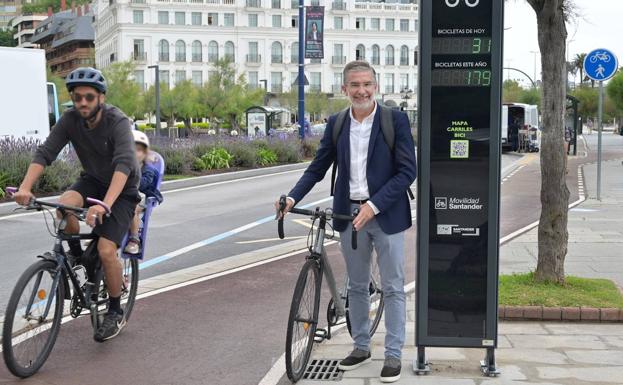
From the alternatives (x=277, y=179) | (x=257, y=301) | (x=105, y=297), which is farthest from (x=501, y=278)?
(x=277, y=179)

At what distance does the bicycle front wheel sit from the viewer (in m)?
4.87

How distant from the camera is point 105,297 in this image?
5.97m

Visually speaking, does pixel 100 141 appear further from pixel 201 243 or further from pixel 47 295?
pixel 201 243

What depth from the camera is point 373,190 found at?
507cm

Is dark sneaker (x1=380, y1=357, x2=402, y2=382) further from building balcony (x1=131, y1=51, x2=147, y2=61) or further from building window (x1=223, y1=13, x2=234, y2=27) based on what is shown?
building window (x1=223, y1=13, x2=234, y2=27)

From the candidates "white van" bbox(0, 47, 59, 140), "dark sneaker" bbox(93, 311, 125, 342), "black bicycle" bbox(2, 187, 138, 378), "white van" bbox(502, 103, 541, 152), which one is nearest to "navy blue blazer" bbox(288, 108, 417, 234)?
"black bicycle" bbox(2, 187, 138, 378)

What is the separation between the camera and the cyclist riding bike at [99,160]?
5.40 meters

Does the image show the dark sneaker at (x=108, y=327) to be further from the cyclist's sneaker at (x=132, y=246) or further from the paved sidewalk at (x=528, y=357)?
the paved sidewalk at (x=528, y=357)

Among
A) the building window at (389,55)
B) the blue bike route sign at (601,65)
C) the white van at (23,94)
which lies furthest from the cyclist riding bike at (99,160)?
the building window at (389,55)

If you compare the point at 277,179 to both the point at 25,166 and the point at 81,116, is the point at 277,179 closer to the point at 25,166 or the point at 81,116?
the point at 25,166

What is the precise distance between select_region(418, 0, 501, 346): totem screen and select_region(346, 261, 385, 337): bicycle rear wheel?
56 cm

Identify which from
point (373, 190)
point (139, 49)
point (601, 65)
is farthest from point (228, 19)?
point (373, 190)

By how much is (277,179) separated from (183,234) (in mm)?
10985

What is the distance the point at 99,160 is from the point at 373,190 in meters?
1.95
